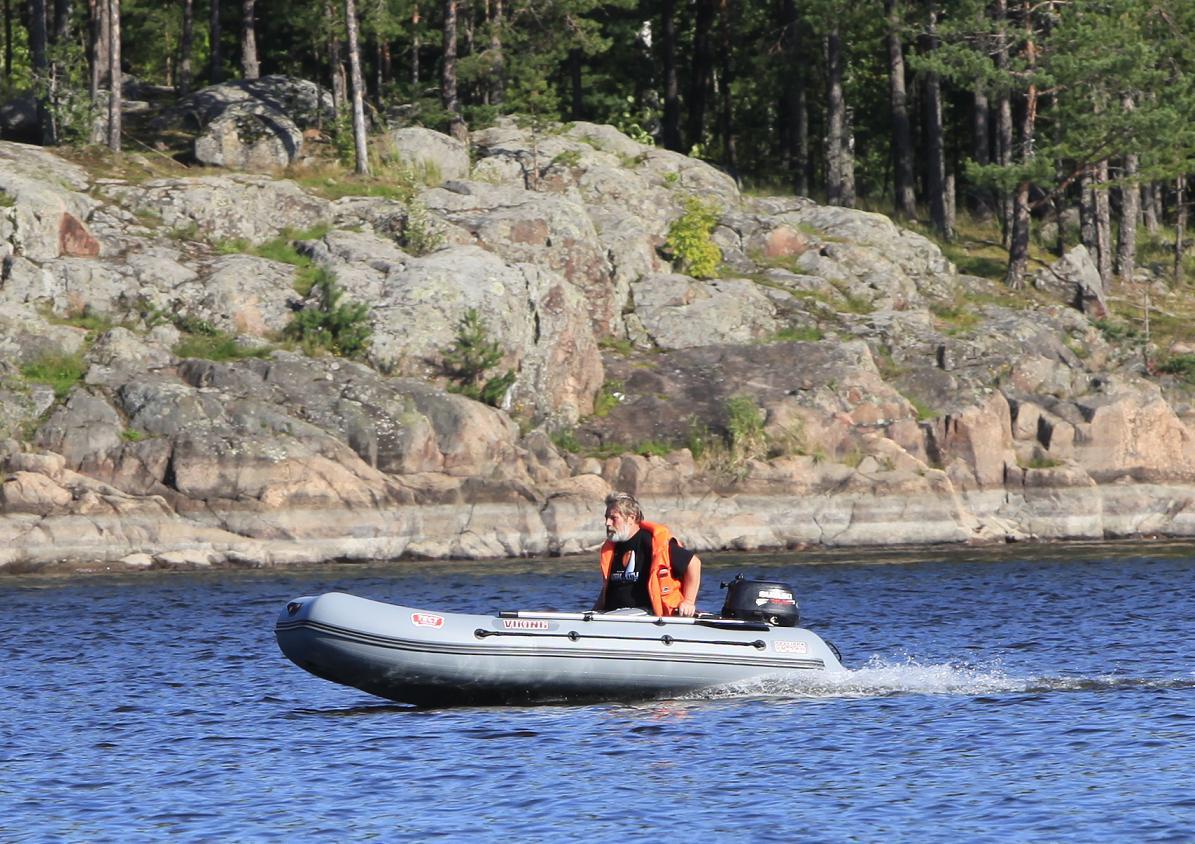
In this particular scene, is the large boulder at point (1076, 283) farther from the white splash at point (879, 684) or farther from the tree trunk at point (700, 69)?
the white splash at point (879, 684)

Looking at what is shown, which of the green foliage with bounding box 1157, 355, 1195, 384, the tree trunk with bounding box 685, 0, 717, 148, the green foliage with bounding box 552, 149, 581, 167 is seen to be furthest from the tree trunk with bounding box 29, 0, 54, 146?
the green foliage with bounding box 1157, 355, 1195, 384

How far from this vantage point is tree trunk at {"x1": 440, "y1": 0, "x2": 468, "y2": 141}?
43594 mm

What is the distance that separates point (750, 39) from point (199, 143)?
1959 cm

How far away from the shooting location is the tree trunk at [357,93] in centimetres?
4047

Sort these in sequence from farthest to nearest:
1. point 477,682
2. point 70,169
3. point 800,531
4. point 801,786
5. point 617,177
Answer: point 617,177, point 70,169, point 800,531, point 477,682, point 801,786

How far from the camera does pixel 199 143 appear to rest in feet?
136

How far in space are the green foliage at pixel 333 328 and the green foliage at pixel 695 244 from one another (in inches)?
372

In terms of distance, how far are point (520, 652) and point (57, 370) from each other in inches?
769

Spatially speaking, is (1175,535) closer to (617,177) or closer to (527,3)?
(617,177)

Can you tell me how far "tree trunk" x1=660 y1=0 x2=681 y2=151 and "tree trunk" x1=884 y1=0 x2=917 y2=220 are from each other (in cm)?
647


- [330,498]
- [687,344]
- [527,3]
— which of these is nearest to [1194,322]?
[687,344]

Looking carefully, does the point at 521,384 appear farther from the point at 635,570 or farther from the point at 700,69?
the point at 635,570

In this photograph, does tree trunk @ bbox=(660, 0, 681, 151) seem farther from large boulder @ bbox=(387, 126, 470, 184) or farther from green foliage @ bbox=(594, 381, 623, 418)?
green foliage @ bbox=(594, 381, 623, 418)

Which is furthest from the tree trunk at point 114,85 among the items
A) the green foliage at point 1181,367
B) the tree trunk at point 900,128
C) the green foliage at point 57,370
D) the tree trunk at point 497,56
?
the green foliage at point 1181,367
